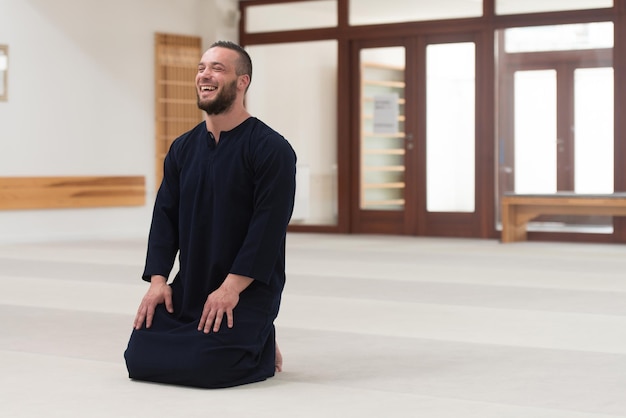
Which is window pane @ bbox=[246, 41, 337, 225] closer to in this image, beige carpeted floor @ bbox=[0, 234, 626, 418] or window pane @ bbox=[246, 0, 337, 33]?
window pane @ bbox=[246, 0, 337, 33]

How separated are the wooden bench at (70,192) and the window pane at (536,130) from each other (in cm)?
414

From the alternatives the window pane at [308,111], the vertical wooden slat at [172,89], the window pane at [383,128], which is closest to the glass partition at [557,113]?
the window pane at [383,128]

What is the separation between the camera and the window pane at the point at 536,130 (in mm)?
11367

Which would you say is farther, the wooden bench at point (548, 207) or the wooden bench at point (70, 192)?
the wooden bench at point (70, 192)

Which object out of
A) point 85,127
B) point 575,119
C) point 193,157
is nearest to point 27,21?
point 85,127

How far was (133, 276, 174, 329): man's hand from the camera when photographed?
3.89m

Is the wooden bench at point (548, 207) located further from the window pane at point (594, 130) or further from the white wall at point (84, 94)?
the white wall at point (84, 94)

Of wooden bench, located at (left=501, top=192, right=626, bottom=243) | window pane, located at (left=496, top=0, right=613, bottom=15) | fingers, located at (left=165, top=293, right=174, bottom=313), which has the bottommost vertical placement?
fingers, located at (left=165, top=293, right=174, bottom=313)

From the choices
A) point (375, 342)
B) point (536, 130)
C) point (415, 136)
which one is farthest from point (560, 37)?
point (375, 342)

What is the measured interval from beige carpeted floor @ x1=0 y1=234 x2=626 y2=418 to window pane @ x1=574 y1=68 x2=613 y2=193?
8.05ft

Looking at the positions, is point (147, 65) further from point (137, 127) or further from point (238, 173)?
point (238, 173)

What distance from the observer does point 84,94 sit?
11844 millimetres

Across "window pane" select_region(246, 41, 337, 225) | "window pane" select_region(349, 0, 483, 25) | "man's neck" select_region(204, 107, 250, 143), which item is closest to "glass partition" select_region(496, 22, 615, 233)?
"window pane" select_region(349, 0, 483, 25)

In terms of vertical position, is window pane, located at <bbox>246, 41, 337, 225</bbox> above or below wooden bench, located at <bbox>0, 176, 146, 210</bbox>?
above
